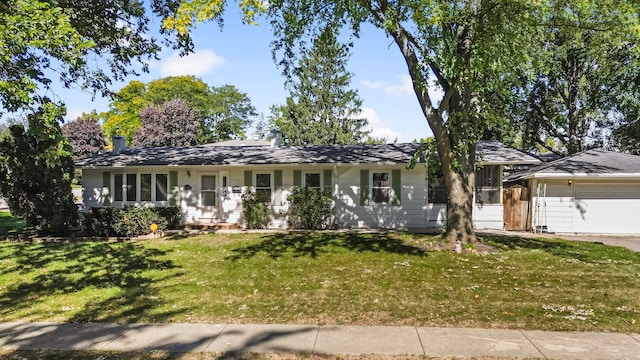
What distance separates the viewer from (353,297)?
7.03m

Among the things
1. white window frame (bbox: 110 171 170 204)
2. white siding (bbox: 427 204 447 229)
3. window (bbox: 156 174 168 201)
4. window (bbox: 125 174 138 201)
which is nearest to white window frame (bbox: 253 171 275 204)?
white window frame (bbox: 110 171 170 204)

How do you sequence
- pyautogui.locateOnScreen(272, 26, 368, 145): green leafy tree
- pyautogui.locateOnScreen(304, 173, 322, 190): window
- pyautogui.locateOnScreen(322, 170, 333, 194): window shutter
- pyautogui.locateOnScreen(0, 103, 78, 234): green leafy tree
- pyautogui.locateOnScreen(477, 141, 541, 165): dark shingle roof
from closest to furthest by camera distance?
pyautogui.locateOnScreen(0, 103, 78, 234): green leafy tree → pyautogui.locateOnScreen(477, 141, 541, 165): dark shingle roof → pyautogui.locateOnScreen(322, 170, 333, 194): window shutter → pyautogui.locateOnScreen(304, 173, 322, 190): window → pyautogui.locateOnScreen(272, 26, 368, 145): green leafy tree

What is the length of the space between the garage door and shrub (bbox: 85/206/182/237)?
15758 millimetres

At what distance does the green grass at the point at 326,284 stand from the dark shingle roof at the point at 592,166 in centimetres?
399

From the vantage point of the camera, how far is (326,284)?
8.05 m

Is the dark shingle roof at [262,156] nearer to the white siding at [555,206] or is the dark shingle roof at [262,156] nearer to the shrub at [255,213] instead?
the shrub at [255,213]

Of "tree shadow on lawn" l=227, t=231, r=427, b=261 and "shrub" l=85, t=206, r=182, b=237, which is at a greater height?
"shrub" l=85, t=206, r=182, b=237

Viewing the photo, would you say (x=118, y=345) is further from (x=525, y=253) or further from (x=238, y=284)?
(x=525, y=253)

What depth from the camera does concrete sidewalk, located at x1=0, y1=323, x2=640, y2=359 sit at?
4703 millimetres

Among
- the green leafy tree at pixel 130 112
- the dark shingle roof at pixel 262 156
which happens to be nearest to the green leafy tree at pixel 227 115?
the green leafy tree at pixel 130 112

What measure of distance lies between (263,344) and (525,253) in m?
8.96

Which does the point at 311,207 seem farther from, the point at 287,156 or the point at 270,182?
the point at 287,156

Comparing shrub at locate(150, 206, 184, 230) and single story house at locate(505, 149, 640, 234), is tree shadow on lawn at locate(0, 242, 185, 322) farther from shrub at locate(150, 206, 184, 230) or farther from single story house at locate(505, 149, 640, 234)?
single story house at locate(505, 149, 640, 234)

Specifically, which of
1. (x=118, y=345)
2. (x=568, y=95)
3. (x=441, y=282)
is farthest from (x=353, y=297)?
(x=568, y=95)
